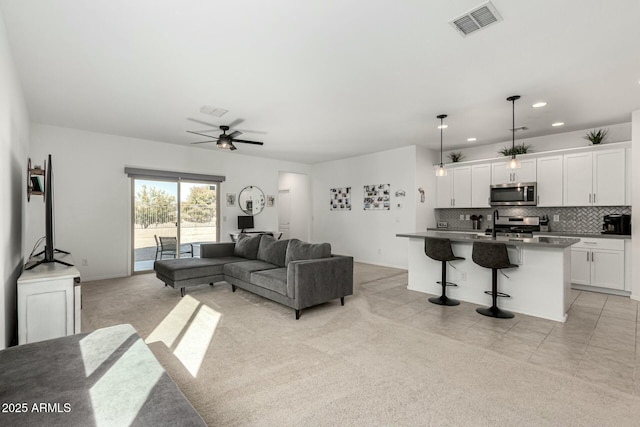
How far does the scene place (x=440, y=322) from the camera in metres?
3.56

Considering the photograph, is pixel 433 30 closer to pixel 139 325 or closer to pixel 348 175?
pixel 139 325

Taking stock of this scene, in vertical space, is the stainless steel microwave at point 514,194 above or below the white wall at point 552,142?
below

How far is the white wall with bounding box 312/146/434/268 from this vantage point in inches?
266

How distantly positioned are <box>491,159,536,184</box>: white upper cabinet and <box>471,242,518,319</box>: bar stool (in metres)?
2.76

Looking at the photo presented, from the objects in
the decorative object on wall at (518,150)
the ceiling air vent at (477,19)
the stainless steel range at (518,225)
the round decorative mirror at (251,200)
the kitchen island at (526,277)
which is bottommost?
the kitchen island at (526,277)

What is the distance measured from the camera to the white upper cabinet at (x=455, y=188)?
653 centimetres

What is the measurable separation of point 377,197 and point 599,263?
4123 millimetres

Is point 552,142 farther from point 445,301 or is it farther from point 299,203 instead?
point 299,203

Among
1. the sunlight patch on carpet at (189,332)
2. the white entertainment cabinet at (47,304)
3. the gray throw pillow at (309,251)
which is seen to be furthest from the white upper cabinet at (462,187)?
the white entertainment cabinet at (47,304)

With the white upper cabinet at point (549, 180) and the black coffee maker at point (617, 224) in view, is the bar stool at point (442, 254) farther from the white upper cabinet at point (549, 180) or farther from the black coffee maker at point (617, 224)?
Answer: the black coffee maker at point (617, 224)

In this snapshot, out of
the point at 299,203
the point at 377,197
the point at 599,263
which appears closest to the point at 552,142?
the point at 599,263

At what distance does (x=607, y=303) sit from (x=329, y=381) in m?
4.44

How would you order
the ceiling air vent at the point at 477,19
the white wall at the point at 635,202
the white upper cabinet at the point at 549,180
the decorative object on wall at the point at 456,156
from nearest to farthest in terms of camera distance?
the ceiling air vent at the point at 477,19, the white wall at the point at 635,202, the white upper cabinet at the point at 549,180, the decorative object on wall at the point at 456,156

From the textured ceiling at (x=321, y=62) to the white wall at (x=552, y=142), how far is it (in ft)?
0.89
